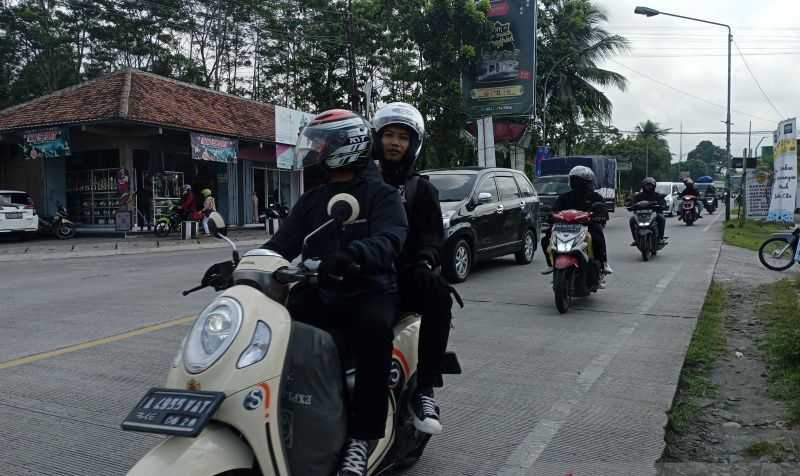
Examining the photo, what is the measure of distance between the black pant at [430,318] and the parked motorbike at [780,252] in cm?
1000

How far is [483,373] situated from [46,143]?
21296 millimetres

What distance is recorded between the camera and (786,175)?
1767 centimetres

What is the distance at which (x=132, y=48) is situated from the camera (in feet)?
110

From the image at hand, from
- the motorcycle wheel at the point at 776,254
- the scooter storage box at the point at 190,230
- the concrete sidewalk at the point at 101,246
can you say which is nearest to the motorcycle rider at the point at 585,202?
the motorcycle wheel at the point at 776,254

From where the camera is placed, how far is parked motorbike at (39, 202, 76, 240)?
22.4 meters

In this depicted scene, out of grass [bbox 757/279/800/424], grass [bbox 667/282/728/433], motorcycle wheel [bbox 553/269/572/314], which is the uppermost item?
motorcycle wheel [bbox 553/269/572/314]

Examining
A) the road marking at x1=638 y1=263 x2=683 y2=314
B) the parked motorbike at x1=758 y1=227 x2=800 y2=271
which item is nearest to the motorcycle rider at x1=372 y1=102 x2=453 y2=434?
the road marking at x1=638 y1=263 x2=683 y2=314

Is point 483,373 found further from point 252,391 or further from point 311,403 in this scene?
point 252,391

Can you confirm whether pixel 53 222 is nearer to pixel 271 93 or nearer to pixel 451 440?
pixel 271 93

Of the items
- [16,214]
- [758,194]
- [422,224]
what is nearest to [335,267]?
[422,224]

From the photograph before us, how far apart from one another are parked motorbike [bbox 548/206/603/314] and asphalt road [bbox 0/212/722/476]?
0.26 m

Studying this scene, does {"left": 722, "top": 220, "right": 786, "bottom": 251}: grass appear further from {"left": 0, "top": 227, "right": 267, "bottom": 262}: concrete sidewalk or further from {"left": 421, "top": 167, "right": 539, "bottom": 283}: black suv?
{"left": 0, "top": 227, "right": 267, "bottom": 262}: concrete sidewalk

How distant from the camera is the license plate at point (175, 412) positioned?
2.08 metres

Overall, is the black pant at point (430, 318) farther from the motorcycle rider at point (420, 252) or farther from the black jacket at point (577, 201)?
the black jacket at point (577, 201)
